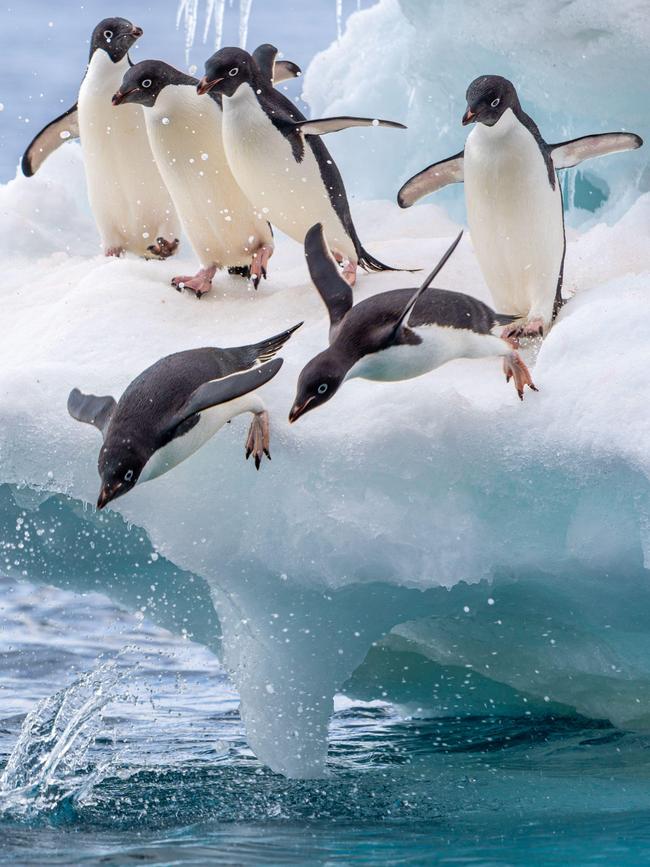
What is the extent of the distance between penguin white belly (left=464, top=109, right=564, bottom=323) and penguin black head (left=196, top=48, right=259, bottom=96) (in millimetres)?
621

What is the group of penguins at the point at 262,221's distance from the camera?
102 inches

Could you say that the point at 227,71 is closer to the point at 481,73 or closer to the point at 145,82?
the point at 145,82

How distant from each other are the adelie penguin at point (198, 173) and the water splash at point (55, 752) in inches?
42.6

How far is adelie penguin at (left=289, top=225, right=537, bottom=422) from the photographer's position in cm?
251

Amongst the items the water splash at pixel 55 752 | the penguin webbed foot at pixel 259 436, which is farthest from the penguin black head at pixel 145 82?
the water splash at pixel 55 752

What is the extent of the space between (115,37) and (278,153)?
0.83 m

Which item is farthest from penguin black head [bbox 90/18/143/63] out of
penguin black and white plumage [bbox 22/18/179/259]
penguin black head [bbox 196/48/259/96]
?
penguin black head [bbox 196/48/259/96]

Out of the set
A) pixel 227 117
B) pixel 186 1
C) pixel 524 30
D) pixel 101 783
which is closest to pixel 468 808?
pixel 101 783

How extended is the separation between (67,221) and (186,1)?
954 mm

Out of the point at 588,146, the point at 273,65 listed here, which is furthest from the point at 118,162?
the point at 588,146

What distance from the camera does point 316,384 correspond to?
2490mm

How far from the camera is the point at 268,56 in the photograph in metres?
4.12

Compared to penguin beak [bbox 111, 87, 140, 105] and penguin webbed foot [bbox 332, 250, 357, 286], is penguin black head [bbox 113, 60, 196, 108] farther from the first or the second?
penguin webbed foot [bbox 332, 250, 357, 286]

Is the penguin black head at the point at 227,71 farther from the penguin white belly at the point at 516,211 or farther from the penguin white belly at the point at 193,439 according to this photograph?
the penguin white belly at the point at 193,439
